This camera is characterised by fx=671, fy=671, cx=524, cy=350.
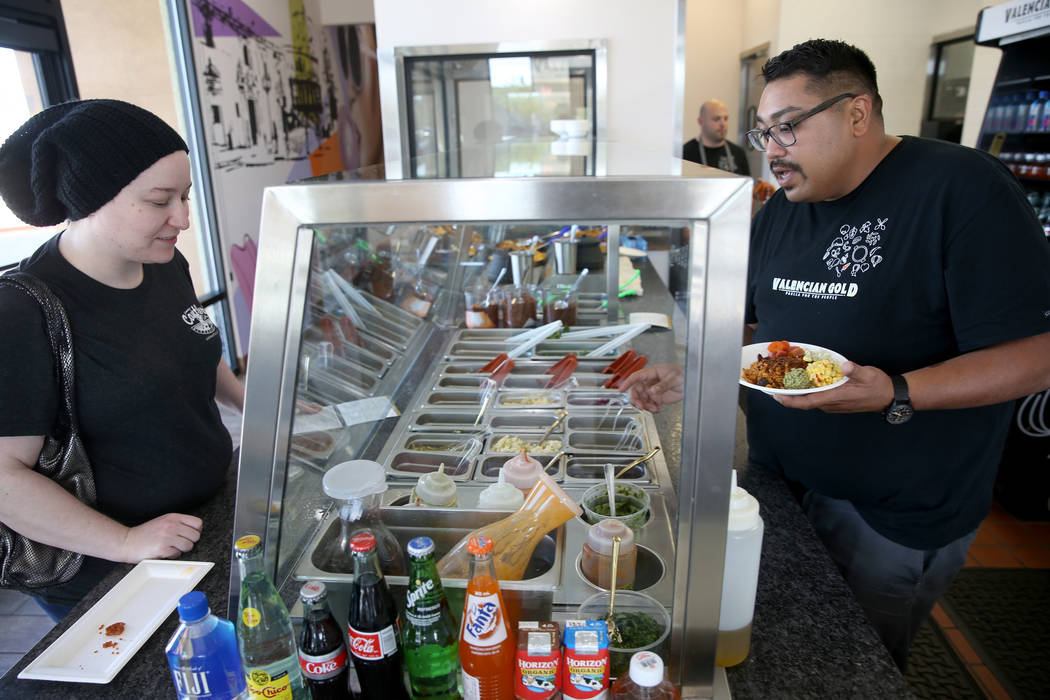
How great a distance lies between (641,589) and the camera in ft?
3.86

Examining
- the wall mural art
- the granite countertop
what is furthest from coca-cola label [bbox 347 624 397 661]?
the wall mural art

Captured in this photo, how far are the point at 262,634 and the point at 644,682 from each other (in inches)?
20.7

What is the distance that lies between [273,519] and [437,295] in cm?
184

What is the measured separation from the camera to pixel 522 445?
1.75 metres

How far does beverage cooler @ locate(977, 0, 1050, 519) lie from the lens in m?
3.46

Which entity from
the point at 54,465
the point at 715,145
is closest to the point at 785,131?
the point at 54,465

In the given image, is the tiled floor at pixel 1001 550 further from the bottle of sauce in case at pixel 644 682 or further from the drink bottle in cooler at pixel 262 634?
the drink bottle in cooler at pixel 262 634

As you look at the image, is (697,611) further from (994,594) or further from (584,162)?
(994,594)

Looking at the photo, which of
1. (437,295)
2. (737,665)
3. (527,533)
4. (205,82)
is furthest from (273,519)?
(205,82)

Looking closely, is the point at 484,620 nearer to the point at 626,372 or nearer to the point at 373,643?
the point at 373,643

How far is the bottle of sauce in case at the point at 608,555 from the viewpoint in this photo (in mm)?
1133

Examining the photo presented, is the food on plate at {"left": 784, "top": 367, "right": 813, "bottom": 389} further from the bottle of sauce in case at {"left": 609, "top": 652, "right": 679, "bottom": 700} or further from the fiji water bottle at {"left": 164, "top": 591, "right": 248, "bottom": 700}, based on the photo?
the fiji water bottle at {"left": 164, "top": 591, "right": 248, "bottom": 700}

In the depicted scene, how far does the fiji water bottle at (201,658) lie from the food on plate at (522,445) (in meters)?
0.88

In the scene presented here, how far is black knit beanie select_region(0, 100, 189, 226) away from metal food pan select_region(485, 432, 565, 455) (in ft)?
3.44
